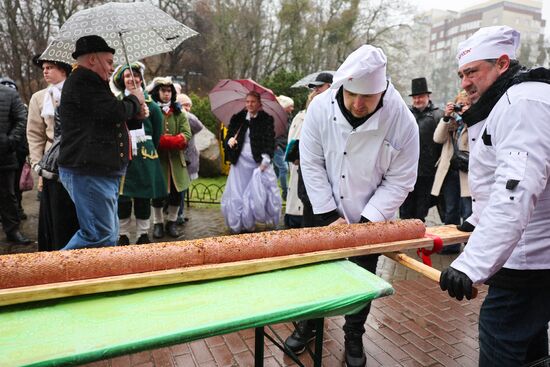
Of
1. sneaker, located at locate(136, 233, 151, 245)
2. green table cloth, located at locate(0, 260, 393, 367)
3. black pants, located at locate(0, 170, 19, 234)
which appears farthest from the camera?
sneaker, located at locate(136, 233, 151, 245)

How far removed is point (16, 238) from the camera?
16.2 ft

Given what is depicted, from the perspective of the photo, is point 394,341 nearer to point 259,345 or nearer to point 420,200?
point 259,345

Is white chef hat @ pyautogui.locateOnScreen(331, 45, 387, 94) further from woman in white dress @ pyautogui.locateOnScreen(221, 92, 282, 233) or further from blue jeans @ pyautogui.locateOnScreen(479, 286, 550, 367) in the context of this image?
woman in white dress @ pyautogui.locateOnScreen(221, 92, 282, 233)

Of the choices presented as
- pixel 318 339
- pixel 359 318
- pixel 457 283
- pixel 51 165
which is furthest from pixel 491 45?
pixel 51 165

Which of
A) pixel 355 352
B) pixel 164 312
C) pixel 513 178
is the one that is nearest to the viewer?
pixel 164 312

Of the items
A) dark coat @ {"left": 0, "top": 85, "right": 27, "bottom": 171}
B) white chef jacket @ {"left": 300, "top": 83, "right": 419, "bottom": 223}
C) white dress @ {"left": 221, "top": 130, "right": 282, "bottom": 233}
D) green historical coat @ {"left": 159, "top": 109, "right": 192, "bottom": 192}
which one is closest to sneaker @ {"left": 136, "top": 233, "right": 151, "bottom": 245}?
green historical coat @ {"left": 159, "top": 109, "right": 192, "bottom": 192}

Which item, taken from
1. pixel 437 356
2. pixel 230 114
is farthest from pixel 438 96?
pixel 437 356

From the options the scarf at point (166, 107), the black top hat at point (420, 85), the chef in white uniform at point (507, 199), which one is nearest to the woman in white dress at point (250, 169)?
the scarf at point (166, 107)

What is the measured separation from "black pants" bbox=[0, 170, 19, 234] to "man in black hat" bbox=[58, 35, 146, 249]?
7.81 ft

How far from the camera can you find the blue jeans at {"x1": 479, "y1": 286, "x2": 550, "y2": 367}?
1.77 meters

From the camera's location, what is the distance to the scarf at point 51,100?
3.96 metres

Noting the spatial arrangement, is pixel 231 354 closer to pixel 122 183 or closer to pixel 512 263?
pixel 512 263

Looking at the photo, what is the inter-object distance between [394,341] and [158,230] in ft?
12.0

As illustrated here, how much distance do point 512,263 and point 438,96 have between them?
3993 centimetres
